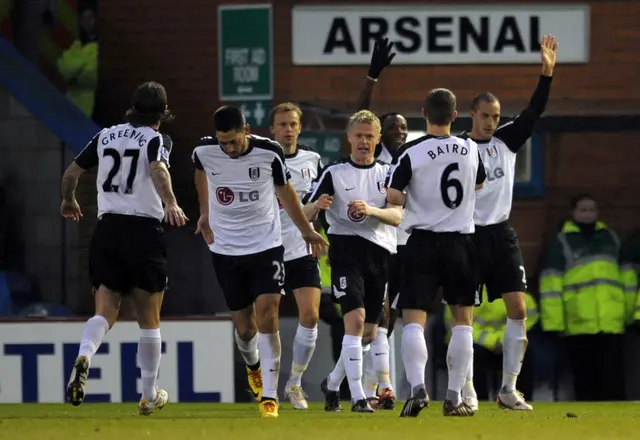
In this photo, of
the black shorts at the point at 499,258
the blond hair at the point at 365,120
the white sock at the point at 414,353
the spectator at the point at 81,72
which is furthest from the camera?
the spectator at the point at 81,72

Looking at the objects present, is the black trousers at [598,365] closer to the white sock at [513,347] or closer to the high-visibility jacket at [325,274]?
the high-visibility jacket at [325,274]

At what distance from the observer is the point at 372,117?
1420 cm

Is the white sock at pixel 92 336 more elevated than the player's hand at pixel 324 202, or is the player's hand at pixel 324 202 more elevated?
the player's hand at pixel 324 202

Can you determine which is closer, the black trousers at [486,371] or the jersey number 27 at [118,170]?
the jersey number 27 at [118,170]

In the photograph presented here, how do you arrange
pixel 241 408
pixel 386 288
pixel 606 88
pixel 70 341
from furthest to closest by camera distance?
pixel 606 88 → pixel 70 341 → pixel 241 408 → pixel 386 288

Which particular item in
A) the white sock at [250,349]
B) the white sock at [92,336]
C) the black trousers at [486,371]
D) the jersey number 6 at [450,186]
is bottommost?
the black trousers at [486,371]

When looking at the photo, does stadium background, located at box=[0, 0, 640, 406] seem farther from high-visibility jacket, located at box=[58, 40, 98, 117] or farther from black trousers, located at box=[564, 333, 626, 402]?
black trousers, located at box=[564, 333, 626, 402]

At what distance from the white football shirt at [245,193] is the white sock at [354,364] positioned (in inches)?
36.4

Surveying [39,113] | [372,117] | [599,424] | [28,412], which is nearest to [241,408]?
[28,412]

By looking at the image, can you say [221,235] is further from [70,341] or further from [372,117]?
[70,341]

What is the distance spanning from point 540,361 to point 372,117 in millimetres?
5399

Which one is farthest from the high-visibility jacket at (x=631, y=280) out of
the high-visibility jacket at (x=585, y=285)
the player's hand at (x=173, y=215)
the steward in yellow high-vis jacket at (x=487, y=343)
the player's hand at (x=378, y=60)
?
the player's hand at (x=173, y=215)

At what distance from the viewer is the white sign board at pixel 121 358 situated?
1725cm

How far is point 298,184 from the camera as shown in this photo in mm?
15117
